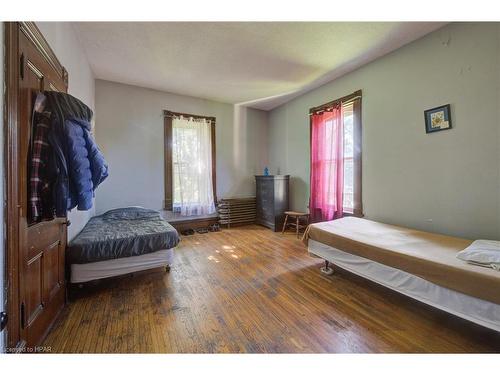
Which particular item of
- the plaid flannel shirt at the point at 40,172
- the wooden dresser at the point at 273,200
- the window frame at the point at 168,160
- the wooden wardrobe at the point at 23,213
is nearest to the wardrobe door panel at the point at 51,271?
the wooden wardrobe at the point at 23,213

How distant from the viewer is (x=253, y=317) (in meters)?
1.62

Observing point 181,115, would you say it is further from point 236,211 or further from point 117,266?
point 117,266

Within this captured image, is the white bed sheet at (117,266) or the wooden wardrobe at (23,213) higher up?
the wooden wardrobe at (23,213)

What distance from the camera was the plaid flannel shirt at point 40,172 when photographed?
1.22 m

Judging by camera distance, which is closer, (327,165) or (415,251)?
(415,251)

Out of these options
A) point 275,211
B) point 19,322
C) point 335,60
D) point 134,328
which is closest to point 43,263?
point 19,322

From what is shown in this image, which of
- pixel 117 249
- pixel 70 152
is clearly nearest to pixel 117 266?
pixel 117 249

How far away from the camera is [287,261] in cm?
271

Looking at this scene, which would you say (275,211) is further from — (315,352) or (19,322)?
(19,322)

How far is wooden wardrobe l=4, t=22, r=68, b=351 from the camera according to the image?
106 cm

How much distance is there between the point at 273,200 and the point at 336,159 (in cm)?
149

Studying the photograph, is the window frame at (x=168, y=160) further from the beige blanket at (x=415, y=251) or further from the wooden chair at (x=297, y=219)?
the beige blanket at (x=415, y=251)

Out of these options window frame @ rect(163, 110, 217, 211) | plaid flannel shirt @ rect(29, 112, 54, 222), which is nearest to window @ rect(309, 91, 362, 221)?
window frame @ rect(163, 110, 217, 211)

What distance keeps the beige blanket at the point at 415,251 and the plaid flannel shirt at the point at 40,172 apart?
95.7 inches
